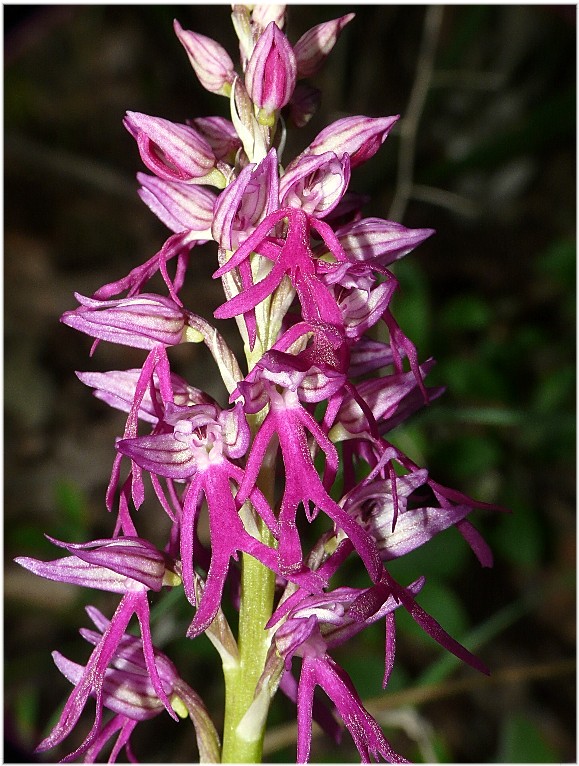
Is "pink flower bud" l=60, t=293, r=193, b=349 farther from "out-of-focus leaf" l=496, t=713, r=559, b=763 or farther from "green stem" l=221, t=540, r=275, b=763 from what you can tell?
"out-of-focus leaf" l=496, t=713, r=559, b=763

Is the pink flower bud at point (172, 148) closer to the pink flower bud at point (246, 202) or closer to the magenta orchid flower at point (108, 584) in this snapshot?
the pink flower bud at point (246, 202)

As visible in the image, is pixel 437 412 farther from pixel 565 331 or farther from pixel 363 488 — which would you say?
pixel 565 331

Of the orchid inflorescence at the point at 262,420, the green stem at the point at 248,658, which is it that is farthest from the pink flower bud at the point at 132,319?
the green stem at the point at 248,658

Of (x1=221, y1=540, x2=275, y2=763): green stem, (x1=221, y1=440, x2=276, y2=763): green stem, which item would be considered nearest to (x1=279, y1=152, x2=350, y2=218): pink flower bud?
(x1=221, y1=440, x2=276, y2=763): green stem

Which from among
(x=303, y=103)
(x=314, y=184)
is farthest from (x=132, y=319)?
(x=303, y=103)

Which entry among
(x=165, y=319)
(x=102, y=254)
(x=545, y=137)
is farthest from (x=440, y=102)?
(x=165, y=319)

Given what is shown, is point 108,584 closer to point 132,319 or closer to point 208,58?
point 132,319
